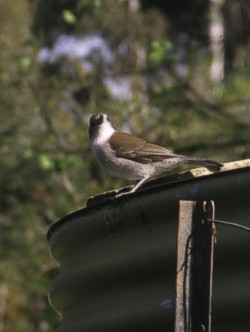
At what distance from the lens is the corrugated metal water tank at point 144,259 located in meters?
2.87

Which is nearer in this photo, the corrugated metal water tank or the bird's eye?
the corrugated metal water tank

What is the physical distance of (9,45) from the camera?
17.8 m

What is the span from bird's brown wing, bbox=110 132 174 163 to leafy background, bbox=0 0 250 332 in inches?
276

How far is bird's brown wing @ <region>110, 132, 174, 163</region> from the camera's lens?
24.1 ft

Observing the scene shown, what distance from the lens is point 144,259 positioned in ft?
→ 10.1

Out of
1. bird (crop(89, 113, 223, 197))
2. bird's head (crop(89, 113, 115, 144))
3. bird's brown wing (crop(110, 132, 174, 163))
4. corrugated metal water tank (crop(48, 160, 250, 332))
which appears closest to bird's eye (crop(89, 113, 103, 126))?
bird's head (crop(89, 113, 115, 144))

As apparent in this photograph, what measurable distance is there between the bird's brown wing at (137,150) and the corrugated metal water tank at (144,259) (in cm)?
378

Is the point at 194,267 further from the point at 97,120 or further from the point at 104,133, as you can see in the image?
the point at 97,120

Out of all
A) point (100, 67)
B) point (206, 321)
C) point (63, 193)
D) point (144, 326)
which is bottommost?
point (206, 321)

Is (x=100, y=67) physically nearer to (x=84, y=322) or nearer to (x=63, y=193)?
(x=63, y=193)

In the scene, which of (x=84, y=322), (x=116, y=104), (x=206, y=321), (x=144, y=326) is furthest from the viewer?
(x=116, y=104)

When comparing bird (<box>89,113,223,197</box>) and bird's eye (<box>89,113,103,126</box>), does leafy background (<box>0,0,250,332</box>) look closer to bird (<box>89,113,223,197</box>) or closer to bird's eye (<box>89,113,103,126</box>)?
bird's eye (<box>89,113,103,126</box>)

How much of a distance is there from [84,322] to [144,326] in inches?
12.8

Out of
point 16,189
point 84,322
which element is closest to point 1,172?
point 16,189
